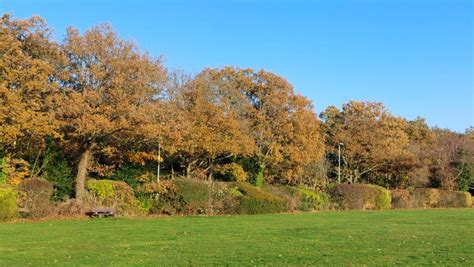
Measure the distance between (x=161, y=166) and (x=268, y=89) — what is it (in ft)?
32.4

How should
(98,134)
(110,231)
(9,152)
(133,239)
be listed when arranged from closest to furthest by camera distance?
(133,239), (110,231), (98,134), (9,152)

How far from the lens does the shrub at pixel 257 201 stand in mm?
29078

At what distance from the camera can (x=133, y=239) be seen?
14.9m

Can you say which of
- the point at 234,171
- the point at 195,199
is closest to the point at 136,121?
the point at 195,199

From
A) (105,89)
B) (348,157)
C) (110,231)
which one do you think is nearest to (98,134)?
(105,89)

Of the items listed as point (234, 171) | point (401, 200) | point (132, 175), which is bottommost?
point (401, 200)

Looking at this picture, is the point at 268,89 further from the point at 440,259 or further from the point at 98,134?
the point at 440,259

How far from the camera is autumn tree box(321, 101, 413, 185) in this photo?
50.0 metres

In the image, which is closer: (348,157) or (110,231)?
(110,231)

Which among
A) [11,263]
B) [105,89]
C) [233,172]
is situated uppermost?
[105,89]

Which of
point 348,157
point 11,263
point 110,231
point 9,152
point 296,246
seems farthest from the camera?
point 348,157

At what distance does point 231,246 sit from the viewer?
13.0m

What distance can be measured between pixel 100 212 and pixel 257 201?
29.2 ft

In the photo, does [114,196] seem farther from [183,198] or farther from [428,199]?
[428,199]
